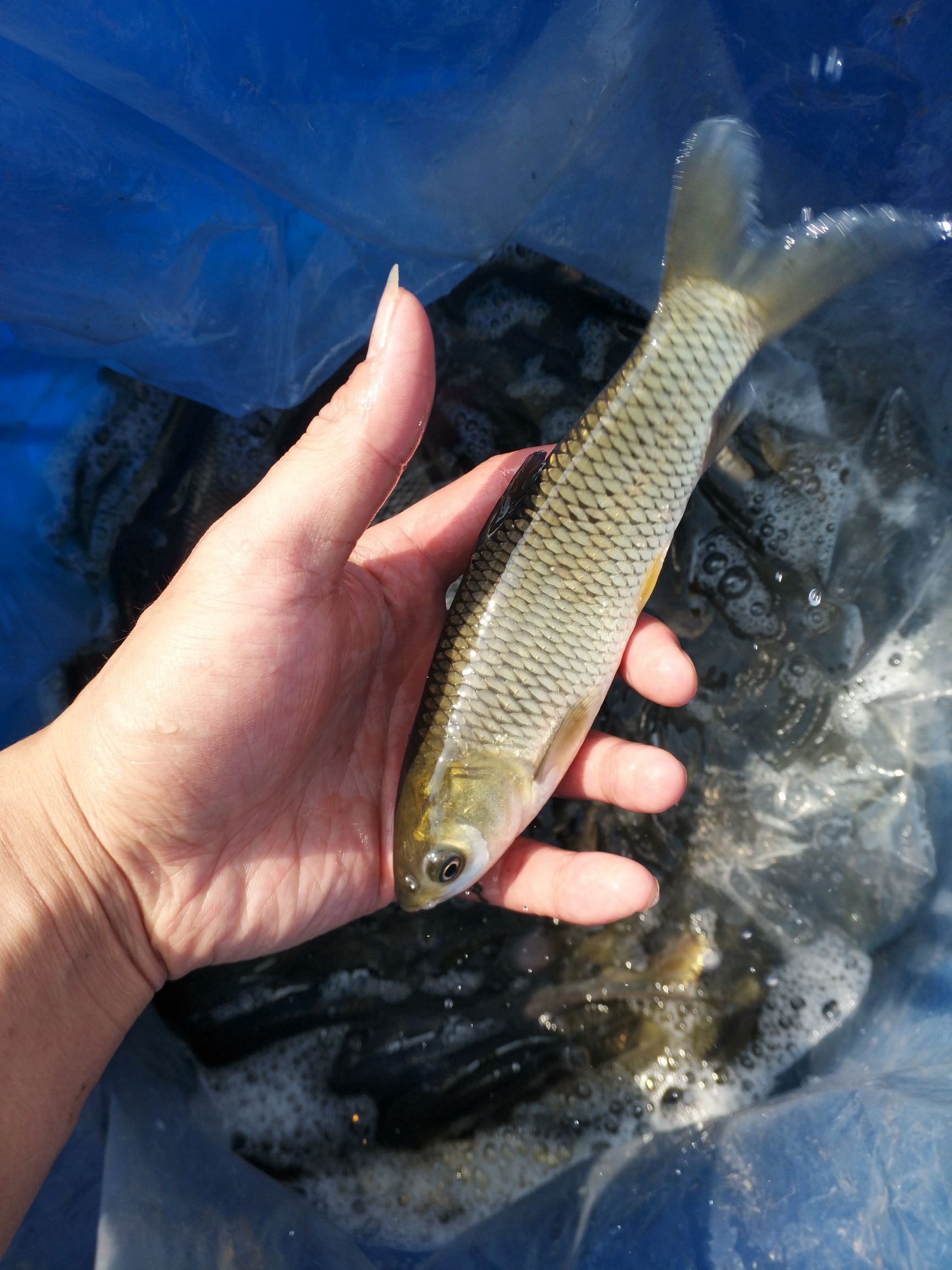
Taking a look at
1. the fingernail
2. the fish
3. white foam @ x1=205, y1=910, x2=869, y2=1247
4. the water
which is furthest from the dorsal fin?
white foam @ x1=205, y1=910, x2=869, y2=1247

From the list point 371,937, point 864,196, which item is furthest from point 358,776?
point 864,196

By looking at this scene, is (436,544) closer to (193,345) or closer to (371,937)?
(193,345)

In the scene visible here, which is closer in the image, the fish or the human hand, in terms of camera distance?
the human hand

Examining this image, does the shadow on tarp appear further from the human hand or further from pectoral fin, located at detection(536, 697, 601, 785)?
pectoral fin, located at detection(536, 697, 601, 785)

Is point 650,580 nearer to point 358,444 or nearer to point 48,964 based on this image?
point 358,444

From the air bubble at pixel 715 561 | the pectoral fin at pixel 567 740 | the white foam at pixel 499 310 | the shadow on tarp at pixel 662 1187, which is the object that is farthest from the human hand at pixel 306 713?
the white foam at pixel 499 310

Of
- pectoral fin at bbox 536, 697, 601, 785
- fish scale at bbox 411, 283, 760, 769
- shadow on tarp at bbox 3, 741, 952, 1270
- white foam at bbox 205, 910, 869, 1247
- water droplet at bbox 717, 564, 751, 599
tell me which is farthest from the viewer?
water droplet at bbox 717, 564, 751, 599

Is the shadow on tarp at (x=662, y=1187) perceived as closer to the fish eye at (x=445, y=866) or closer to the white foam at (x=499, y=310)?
the fish eye at (x=445, y=866)
